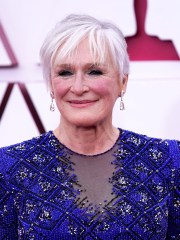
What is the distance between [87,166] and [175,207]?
0.29 m

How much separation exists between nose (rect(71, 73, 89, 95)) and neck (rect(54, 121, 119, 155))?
5.1 inches

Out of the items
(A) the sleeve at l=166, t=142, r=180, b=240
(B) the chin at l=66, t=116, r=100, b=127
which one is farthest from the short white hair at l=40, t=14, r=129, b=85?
(A) the sleeve at l=166, t=142, r=180, b=240

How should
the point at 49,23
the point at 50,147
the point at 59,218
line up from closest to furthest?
1. the point at 59,218
2. the point at 50,147
3. the point at 49,23

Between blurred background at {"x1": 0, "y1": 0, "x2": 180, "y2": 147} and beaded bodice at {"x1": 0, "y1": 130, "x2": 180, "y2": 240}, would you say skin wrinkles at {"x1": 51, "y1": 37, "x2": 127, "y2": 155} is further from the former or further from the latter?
blurred background at {"x1": 0, "y1": 0, "x2": 180, "y2": 147}

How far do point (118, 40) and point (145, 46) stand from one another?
67cm

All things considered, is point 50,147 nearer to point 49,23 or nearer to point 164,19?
point 49,23

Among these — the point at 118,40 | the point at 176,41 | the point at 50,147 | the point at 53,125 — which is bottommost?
the point at 53,125

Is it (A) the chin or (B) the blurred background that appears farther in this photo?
(B) the blurred background

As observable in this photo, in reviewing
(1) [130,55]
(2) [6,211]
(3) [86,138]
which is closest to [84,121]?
(3) [86,138]

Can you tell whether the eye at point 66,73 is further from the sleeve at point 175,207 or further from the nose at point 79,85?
the sleeve at point 175,207

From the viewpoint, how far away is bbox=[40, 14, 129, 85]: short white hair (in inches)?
52.2

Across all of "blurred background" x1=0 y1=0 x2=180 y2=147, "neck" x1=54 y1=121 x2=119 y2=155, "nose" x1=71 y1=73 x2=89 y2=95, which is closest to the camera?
"nose" x1=71 y1=73 x2=89 y2=95

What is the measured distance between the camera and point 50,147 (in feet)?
4.73

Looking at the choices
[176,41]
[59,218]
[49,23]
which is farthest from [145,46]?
[59,218]
